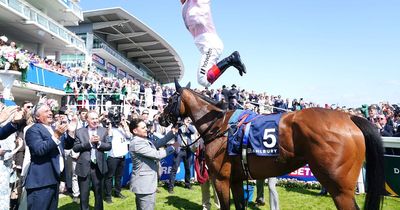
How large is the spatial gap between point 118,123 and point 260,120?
5308mm

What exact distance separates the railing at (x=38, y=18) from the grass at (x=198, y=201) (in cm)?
1691

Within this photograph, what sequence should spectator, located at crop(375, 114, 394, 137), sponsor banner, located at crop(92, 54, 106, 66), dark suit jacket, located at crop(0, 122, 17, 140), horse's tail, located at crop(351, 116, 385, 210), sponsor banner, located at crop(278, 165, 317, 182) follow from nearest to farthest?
horse's tail, located at crop(351, 116, 385, 210) → dark suit jacket, located at crop(0, 122, 17, 140) → spectator, located at crop(375, 114, 394, 137) → sponsor banner, located at crop(278, 165, 317, 182) → sponsor banner, located at crop(92, 54, 106, 66)

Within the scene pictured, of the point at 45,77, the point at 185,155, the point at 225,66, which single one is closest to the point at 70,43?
the point at 45,77

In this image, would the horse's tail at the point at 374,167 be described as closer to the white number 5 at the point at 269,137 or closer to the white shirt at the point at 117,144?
the white number 5 at the point at 269,137

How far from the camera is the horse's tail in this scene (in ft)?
11.0

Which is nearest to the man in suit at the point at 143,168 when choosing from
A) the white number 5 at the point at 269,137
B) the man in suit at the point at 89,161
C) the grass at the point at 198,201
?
the man in suit at the point at 89,161

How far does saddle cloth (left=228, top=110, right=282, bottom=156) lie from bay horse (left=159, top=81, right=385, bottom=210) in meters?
0.07

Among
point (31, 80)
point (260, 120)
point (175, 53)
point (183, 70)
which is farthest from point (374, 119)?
point (183, 70)

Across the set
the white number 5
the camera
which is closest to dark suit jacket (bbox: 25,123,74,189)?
the white number 5

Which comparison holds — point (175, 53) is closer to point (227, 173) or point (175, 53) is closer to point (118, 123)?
point (118, 123)

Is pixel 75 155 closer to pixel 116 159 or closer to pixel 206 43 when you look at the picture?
pixel 116 159

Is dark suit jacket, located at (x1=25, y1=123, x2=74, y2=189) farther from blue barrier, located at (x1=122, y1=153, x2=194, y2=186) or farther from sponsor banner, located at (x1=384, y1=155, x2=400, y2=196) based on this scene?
sponsor banner, located at (x1=384, y1=155, x2=400, y2=196)

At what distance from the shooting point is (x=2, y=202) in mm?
3998

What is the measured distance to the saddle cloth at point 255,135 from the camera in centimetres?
361
